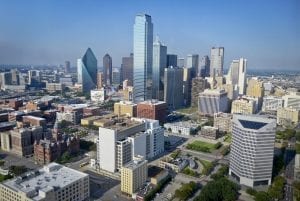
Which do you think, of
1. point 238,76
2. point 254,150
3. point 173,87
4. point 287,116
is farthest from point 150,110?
point 238,76

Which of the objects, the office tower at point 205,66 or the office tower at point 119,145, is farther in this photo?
the office tower at point 205,66

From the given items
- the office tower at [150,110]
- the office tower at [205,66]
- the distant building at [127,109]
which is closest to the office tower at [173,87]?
the distant building at [127,109]

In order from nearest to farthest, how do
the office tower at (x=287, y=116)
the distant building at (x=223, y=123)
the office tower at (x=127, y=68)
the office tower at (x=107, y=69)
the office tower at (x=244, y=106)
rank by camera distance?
1. the distant building at (x=223, y=123)
2. the office tower at (x=287, y=116)
3. the office tower at (x=244, y=106)
4. the office tower at (x=127, y=68)
5. the office tower at (x=107, y=69)

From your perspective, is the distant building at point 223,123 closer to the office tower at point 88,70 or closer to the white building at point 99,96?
the white building at point 99,96

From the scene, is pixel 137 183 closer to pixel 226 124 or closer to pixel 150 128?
pixel 150 128

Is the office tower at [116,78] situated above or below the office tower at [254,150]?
above

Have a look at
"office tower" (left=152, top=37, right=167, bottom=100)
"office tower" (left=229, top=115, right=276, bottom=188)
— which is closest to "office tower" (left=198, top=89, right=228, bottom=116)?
"office tower" (left=152, top=37, right=167, bottom=100)

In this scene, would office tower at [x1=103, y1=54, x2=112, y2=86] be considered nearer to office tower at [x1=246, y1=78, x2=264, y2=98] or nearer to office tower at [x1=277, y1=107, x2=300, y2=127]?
office tower at [x1=246, y1=78, x2=264, y2=98]
